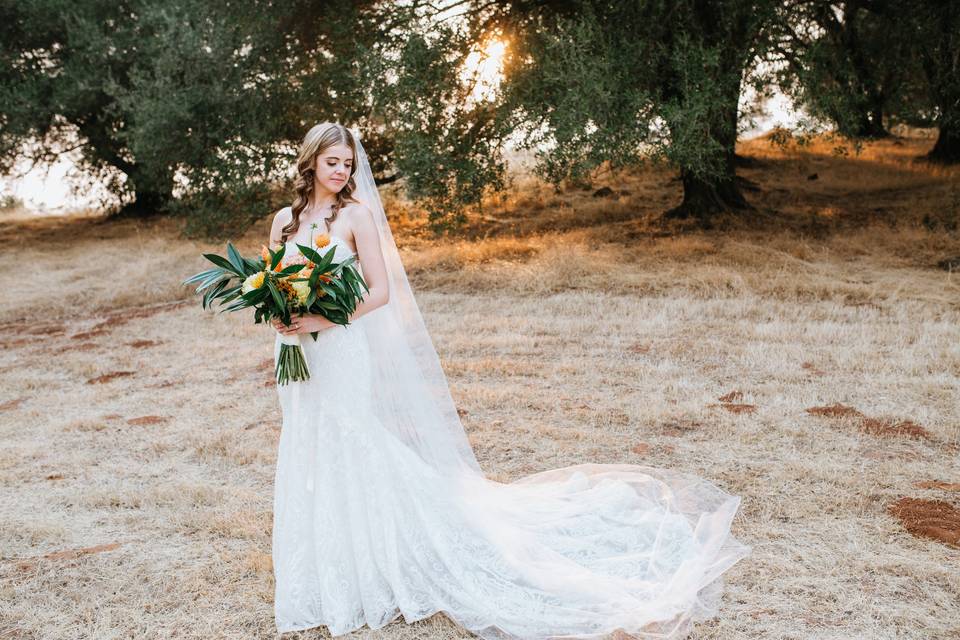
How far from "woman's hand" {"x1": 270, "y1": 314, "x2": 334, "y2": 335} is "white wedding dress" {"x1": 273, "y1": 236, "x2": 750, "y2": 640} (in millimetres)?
139

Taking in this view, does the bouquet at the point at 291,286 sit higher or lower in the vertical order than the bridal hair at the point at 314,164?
lower

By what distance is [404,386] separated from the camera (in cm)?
436

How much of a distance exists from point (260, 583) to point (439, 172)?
28.4 feet

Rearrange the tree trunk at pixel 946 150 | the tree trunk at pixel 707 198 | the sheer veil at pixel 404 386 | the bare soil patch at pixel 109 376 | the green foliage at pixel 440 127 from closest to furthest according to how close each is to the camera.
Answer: the sheer veil at pixel 404 386
the bare soil patch at pixel 109 376
the green foliage at pixel 440 127
the tree trunk at pixel 707 198
the tree trunk at pixel 946 150

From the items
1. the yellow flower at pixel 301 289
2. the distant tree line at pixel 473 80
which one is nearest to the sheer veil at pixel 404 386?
the yellow flower at pixel 301 289

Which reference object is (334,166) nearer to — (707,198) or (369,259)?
A: (369,259)

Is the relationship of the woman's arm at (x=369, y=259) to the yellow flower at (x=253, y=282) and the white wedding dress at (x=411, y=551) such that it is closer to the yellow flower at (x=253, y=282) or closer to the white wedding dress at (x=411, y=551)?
the white wedding dress at (x=411, y=551)

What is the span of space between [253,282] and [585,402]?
416 cm

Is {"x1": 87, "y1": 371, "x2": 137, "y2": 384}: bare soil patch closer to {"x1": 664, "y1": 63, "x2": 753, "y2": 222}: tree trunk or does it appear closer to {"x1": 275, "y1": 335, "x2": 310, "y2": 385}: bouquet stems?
{"x1": 275, "y1": 335, "x2": 310, "y2": 385}: bouquet stems

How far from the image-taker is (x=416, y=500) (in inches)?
160

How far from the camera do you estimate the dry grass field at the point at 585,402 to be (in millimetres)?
4164

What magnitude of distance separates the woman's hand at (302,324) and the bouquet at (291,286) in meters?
0.04

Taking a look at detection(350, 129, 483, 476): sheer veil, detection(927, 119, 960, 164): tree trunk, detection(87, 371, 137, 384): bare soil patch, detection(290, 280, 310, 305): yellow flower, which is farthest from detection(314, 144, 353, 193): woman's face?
detection(927, 119, 960, 164): tree trunk

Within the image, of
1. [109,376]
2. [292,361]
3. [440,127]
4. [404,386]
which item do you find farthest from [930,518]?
[440,127]
